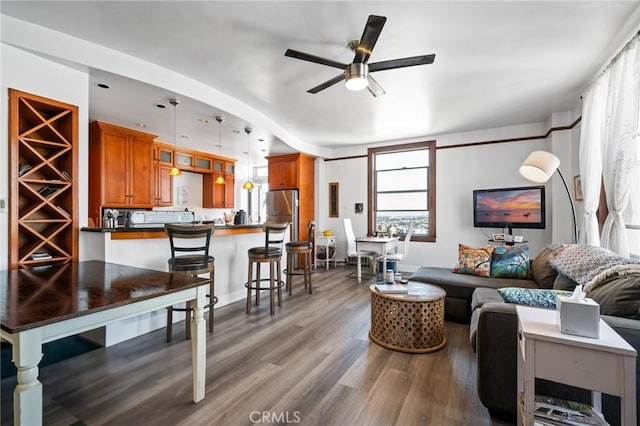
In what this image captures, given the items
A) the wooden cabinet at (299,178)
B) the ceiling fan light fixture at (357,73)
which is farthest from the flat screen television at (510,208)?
the ceiling fan light fixture at (357,73)

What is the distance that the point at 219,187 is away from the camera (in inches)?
268

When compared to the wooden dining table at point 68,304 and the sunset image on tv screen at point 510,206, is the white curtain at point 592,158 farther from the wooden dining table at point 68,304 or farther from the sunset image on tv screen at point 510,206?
the wooden dining table at point 68,304

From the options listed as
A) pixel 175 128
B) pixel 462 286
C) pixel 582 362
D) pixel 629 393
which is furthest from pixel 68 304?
pixel 175 128

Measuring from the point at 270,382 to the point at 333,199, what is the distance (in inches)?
197

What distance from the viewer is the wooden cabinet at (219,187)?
22.0 ft

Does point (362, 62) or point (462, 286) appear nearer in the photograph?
point (362, 62)

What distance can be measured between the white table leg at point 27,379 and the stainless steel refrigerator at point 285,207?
4777 millimetres

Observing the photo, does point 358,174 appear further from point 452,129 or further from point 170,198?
point 170,198

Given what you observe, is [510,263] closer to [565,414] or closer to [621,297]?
[621,297]

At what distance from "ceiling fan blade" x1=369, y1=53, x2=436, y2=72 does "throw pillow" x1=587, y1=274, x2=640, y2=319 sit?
6.39 feet

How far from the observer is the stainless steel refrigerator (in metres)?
5.90

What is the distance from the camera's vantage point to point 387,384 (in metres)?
1.90

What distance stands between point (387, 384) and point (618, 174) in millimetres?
2720

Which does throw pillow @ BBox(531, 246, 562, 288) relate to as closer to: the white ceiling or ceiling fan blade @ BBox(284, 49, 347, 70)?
the white ceiling
